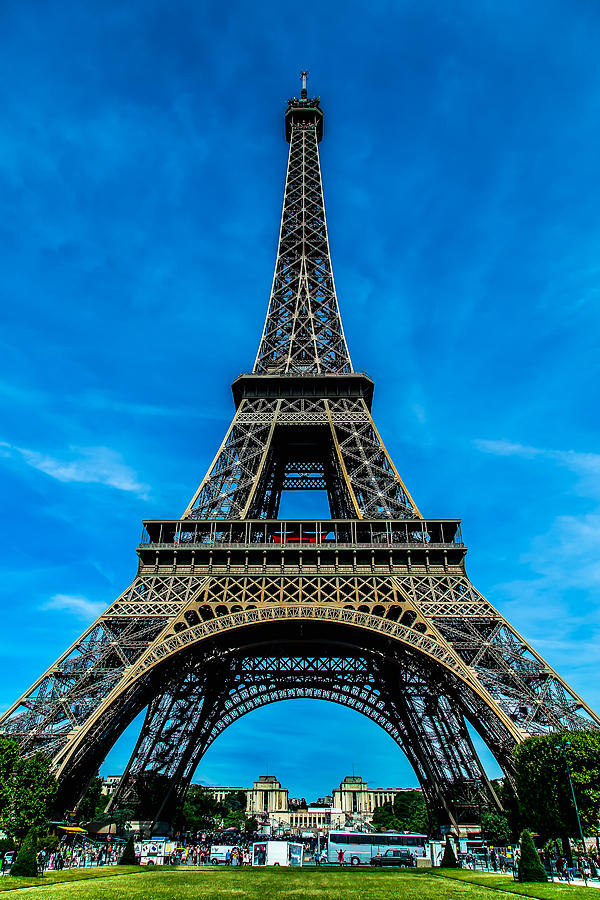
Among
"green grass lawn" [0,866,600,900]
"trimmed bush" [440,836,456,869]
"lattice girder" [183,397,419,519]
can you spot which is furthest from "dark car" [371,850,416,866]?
"lattice girder" [183,397,419,519]

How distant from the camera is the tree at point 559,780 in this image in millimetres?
28203

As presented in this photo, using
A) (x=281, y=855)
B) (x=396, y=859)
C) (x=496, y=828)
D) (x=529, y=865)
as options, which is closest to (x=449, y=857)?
(x=496, y=828)

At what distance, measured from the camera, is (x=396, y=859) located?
40.1 meters

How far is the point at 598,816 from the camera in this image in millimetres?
29062

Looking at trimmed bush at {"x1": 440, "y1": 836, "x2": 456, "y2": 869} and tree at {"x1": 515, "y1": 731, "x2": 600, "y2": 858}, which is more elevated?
tree at {"x1": 515, "y1": 731, "x2": 600, "y2": 858}

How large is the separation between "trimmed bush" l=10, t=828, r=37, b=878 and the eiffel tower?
433 cm

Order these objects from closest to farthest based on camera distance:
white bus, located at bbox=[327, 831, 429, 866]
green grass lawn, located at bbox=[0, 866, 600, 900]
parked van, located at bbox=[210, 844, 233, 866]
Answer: green grass lawn, located at bbox=[0, 866, 600, 900], parked van, located at bbox=[210, 844, 233, 866], white bus, located at bbox=[327, 831, 429, 866]

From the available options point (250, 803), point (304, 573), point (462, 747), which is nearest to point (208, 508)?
point (304, 573)

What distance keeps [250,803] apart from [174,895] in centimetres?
17799

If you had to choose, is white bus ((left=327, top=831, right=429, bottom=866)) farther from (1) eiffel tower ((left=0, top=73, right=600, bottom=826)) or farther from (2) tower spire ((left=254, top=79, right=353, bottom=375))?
(2) tower spire ((left=254, top=79, right=353, bottom=375))

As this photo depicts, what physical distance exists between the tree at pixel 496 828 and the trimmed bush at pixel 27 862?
24.8 m

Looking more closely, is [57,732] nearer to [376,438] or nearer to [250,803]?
[376,438]

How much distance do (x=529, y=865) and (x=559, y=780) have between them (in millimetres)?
6010

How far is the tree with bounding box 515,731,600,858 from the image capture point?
28.2 meters
